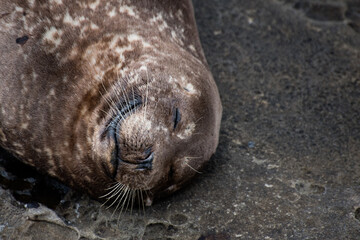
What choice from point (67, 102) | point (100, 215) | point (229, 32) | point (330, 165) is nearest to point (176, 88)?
point (67, 102)

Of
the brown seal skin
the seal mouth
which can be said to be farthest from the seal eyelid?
the seal mouth

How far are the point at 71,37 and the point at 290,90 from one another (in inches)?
75.9

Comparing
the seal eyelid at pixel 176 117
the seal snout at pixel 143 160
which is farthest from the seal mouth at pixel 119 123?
the seal eyelid at pixel 176 117

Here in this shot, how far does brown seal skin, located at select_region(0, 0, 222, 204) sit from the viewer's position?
148 inches

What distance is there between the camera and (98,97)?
3920 mm

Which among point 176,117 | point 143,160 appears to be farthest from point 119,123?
point 176,117

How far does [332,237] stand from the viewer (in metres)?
3.90

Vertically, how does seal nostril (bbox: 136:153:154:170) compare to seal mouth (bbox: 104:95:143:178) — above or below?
below

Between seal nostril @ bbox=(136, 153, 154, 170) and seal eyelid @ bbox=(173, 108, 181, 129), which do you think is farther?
seal eyelid @ bbox=(173, 108, 181, 129)

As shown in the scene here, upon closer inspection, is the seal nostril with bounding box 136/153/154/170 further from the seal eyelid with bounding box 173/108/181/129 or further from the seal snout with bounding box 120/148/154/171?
the seal eyelid with bounding box 173/108/181/129

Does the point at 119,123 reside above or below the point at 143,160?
above

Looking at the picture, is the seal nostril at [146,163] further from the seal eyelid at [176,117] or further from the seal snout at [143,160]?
the seal eyelid at [176,117]

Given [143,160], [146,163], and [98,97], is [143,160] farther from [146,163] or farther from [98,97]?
[98,97]

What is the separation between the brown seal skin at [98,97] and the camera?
3.77 m
